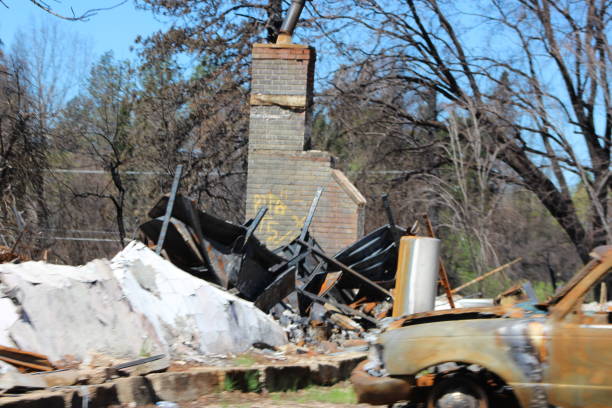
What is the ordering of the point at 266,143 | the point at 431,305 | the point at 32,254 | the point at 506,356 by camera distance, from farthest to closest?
the point at 32,254, the point at 266,143, the point at 431,305, the point at 506,356

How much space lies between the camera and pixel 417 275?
8.51 m

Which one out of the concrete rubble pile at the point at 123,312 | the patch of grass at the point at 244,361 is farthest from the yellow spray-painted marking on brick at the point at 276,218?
the patch of grass at the point at 244,361

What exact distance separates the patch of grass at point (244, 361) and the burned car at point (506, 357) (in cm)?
193

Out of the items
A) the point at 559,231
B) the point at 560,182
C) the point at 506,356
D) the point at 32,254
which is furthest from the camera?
the point at 559,231

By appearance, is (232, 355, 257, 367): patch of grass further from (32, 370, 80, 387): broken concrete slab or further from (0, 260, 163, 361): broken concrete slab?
(32, 370, 80, 387): broken concrete slab

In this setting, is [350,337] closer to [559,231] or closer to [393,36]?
[393,36]

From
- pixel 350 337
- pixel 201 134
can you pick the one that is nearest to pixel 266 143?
pixel 350 337

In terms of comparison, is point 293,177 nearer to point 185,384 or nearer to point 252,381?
point 252,381

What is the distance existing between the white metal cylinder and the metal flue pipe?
580 centimetres

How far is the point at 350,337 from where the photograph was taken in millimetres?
9586

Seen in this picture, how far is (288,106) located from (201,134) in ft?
19.4

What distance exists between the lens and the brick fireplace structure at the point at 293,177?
12.0 meters

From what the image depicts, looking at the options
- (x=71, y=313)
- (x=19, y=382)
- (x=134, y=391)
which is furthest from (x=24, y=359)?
(x=134, y=391)

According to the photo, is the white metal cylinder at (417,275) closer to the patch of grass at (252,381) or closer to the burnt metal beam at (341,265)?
the burnt metal beam at (341,265)
